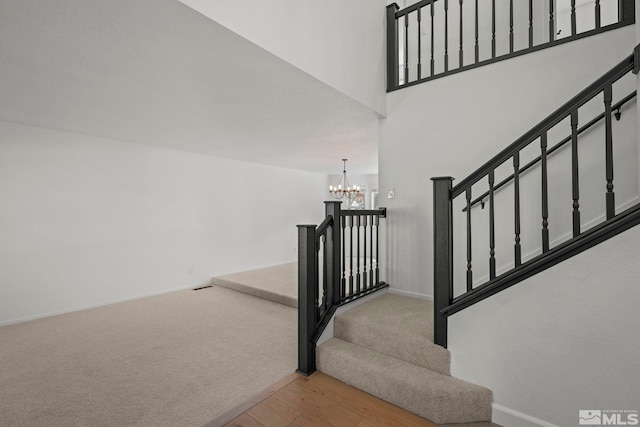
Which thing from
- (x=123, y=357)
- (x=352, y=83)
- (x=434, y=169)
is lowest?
(x=123, y=357)

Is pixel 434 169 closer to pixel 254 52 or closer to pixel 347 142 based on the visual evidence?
pixel 347 142

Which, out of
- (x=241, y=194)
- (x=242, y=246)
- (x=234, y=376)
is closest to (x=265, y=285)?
(x=242, y=246)

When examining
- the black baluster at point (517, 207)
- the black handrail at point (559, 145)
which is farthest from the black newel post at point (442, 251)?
the black handrail at point (559, 145)

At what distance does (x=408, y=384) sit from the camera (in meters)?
2.00

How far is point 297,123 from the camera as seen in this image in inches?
149

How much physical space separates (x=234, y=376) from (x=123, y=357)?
1.21 meters

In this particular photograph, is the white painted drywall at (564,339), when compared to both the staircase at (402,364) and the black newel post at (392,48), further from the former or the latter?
the black newel post at (392,48)

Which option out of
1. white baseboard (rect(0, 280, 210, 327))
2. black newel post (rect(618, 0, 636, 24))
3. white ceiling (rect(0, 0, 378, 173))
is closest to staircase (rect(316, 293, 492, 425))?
white ceiling (rect(0, 0, 378, 173))

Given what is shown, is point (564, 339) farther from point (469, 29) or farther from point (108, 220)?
point (108, 220)

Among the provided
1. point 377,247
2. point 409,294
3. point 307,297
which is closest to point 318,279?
point 307,297
